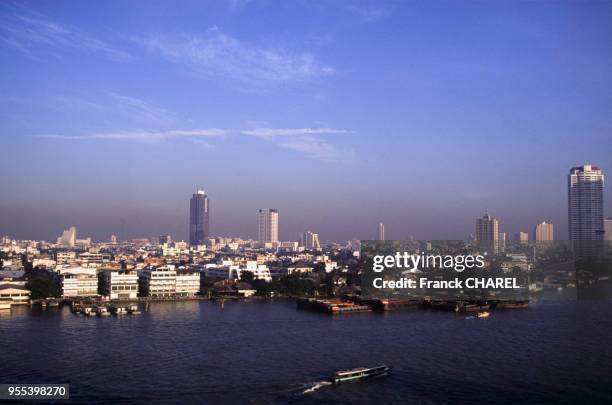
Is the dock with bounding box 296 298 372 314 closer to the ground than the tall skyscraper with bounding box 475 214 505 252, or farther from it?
closer to the ground

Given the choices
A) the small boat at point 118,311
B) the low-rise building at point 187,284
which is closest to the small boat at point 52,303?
the small boat at point 118,311

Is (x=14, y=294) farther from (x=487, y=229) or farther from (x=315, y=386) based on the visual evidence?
(x=487, y=229)

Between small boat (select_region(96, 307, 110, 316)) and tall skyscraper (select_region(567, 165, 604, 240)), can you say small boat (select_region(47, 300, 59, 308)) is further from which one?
tall skyscraper (select_region(567, 165, 604, 240))

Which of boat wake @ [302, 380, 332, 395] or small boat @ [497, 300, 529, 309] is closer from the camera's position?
boat wake @ [302, 380, 332, 395]

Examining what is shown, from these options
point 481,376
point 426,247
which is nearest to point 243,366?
point 481,376

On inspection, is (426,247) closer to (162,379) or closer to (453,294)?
(453,294)

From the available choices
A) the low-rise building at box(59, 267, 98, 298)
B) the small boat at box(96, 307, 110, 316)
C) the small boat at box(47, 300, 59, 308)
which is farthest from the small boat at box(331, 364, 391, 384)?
the low-rise building at box(59, 267, 98, 298)
